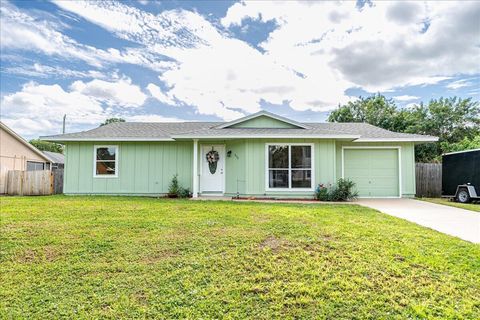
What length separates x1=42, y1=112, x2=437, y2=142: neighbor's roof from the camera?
10.4 meters

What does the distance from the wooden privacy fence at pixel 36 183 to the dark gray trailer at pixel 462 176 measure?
18039 millimetres

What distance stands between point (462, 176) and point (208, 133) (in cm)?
1027

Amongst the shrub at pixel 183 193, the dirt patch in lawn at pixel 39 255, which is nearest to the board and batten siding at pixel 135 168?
the shrub at pixel 183 193

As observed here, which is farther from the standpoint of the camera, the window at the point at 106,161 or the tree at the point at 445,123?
the tree at the point at 445,123

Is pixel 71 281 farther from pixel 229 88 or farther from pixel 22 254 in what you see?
pixel 229 88

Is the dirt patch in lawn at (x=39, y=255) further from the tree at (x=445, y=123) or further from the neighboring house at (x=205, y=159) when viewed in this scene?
the tree at (x=445, y=123)

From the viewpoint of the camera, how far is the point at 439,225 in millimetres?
6008

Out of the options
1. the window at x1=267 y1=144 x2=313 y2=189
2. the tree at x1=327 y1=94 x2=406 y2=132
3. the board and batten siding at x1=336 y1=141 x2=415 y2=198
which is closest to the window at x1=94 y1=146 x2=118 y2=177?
the window at x1=267 y1=144 x2=313 y2=189

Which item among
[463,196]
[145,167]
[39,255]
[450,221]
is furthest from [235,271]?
[463,196]

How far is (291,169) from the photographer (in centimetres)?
1056

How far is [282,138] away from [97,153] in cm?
A: 805

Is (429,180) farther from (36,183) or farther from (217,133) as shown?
(36,183)

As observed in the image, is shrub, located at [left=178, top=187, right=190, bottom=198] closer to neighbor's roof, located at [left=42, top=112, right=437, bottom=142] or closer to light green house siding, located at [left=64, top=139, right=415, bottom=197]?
light green house siding, located at [left=64, top=139, right=415, bottom=197]

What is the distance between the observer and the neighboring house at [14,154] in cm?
1628
